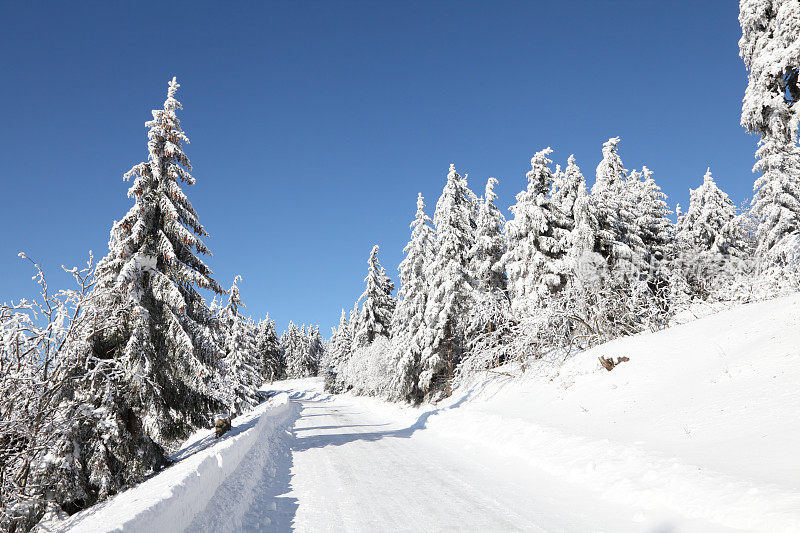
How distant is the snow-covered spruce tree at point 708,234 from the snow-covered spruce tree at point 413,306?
17812 millimetres

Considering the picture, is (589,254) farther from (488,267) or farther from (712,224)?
(712,224)

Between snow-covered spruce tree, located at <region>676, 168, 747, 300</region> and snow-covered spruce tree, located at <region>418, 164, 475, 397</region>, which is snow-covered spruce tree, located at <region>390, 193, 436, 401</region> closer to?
snow-covered spruce tree, located at <region>418, 164, 475, 397</region>

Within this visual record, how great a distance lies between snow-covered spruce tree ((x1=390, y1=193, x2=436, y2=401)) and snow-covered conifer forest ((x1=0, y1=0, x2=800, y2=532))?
114 millimetres

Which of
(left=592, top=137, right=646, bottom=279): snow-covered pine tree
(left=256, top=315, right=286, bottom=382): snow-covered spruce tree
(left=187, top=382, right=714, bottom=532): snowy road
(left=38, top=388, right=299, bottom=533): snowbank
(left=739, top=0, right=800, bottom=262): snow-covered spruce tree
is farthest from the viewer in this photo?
(left=256, top=315, right=286, bottom=382): snow-covered spruce tree

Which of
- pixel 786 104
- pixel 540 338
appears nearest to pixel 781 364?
pixel 786 104

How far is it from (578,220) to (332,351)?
44.4 m

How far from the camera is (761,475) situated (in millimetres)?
5184

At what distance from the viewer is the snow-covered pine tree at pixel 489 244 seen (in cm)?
2660

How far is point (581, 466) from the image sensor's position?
738 centimetres

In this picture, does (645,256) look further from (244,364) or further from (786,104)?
(244,364)

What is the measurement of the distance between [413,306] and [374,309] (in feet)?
52.9

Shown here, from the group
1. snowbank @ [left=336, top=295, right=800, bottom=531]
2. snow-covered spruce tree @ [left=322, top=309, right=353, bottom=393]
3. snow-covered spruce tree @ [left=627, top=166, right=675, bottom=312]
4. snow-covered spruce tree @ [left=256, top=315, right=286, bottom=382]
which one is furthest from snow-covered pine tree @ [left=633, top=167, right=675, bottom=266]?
snow-covered spruce tree @ [left=256, top=315, right=286, bottom=382]

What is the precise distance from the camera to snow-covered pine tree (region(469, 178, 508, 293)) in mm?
26597

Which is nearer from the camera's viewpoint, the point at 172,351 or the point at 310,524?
the point at 310,524
